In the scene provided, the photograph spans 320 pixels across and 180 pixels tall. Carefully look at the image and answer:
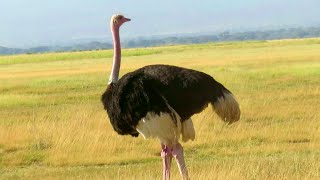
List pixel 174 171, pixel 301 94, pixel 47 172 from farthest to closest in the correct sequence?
1. pixel 301 94
2. pixel 47 172
3. pixel 174 171

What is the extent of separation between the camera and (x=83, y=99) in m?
22.3

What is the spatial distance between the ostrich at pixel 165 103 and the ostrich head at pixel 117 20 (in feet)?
3.79

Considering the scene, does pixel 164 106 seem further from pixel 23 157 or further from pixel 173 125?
pixel 23 157

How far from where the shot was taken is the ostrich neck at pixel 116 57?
24.8 ft

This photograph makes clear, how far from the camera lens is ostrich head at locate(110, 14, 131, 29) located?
8.23 metres

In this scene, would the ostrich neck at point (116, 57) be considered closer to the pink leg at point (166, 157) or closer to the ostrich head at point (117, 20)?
the ostrich head at point (117, 20)

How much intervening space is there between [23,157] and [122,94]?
14.2 feet

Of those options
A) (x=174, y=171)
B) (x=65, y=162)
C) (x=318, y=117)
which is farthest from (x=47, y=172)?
(x=318, y=117)

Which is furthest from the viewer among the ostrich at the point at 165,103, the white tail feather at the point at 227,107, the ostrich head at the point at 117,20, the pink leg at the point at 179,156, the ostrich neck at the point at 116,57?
the ostrich head at the point at 117,20

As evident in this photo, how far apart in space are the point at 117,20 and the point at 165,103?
1730 mm

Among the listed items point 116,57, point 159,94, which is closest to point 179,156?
point 159,94

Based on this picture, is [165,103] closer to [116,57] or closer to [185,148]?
[116,57]

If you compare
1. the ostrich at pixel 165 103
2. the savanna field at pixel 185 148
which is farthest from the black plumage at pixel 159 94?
the savanna field at pixel 185 148

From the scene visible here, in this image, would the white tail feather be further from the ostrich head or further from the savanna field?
the ostrich head
